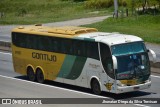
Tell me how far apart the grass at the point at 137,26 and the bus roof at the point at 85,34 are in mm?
21087

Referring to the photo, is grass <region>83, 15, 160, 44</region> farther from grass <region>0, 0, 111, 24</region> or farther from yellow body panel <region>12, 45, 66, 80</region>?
yellow body panel <region>12, 45, 66, 80</region>

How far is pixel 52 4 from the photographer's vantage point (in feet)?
331

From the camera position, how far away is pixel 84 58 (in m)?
24.8

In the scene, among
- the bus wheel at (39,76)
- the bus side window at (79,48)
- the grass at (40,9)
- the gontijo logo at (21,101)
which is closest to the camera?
the gontijo logo at (21,101)

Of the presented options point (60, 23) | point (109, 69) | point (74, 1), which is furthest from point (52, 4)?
point (109, 69)

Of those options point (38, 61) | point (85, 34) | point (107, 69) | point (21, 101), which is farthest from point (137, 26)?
point (21, 101)

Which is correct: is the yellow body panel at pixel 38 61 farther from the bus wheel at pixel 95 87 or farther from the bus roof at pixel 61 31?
the bus wheel at pixel 95 87

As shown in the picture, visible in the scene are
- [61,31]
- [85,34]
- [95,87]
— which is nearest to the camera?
[95,87]

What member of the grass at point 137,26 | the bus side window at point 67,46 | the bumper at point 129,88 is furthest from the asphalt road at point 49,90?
the grass at point 137,26

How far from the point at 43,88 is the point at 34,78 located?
261cm

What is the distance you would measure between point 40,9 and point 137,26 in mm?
41857

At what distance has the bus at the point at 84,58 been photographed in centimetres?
2280

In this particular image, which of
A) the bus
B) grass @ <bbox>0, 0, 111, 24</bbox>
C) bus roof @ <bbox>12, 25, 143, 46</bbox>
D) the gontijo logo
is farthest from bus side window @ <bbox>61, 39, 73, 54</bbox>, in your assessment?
grass @ <bbox>0, 0, 111, 24</bbox>

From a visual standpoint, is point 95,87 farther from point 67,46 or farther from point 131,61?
point 67,46
